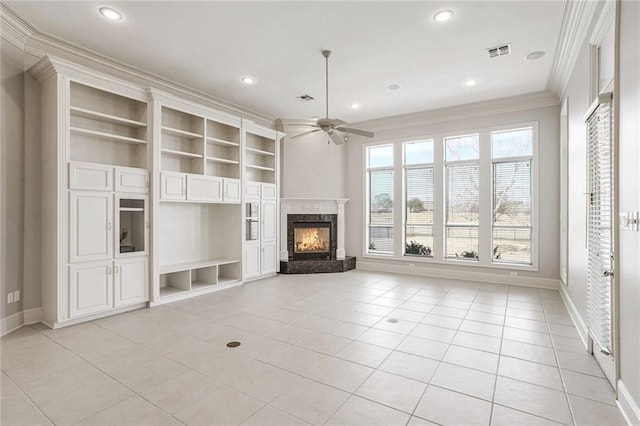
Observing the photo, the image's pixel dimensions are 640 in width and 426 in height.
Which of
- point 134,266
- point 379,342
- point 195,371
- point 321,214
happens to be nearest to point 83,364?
point 195,371

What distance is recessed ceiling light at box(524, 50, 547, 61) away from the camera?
4238 millimetres

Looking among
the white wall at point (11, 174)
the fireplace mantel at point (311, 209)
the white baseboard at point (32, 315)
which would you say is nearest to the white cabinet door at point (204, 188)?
the fireplace mantel at point (311, 209)

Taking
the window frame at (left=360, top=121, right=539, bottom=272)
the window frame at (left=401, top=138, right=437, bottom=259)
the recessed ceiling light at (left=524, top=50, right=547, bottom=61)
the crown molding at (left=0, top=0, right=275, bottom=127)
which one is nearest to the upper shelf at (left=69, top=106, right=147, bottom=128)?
the crown molding at (left=0, top=0, right=275, bottom=127)

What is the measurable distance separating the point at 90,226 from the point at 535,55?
6.14m

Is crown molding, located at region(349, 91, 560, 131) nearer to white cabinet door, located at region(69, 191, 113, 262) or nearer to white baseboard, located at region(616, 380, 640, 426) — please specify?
white baseboard, located at region(616, 380, 640, 426)

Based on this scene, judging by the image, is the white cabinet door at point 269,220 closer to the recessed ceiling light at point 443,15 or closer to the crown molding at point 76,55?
the crown molding at point 76,55

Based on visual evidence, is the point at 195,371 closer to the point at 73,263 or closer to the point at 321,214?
the point at 73,263

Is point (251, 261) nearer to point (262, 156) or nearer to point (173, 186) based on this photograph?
point (173, 186)

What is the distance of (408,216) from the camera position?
714cm

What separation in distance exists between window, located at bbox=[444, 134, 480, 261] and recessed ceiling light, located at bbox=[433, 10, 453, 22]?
3423 millimetres

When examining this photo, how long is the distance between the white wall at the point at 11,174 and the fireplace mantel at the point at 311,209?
4.30 metres

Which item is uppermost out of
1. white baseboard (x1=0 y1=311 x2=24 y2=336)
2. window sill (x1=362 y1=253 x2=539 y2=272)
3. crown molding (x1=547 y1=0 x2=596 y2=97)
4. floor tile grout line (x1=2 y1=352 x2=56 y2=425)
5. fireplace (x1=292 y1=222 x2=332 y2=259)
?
crown molding (x1=547 y1=0 x2=596 y2=97)

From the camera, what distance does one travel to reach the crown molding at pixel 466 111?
18.7 feet

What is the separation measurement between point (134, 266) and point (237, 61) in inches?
125
